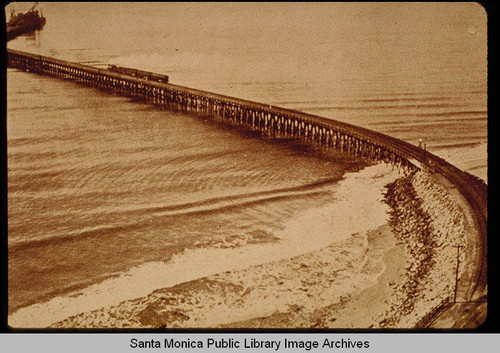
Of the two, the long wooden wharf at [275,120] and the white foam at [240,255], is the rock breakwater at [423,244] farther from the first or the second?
the long wooden wharf at [275,120]

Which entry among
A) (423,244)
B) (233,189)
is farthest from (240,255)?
(423,244)

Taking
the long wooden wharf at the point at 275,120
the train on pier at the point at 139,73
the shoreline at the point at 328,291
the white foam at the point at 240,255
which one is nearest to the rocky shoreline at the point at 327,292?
the shoreline at the point at 328,291

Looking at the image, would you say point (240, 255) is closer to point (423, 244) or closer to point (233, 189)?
point (233, 189)

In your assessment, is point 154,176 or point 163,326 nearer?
point 163,326

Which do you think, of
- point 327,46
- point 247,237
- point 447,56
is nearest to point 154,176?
point 247,237

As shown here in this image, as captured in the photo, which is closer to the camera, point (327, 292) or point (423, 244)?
point (327, 292)

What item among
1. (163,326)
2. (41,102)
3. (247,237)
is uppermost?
(41,102)

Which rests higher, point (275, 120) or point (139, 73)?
point (139, 73)
